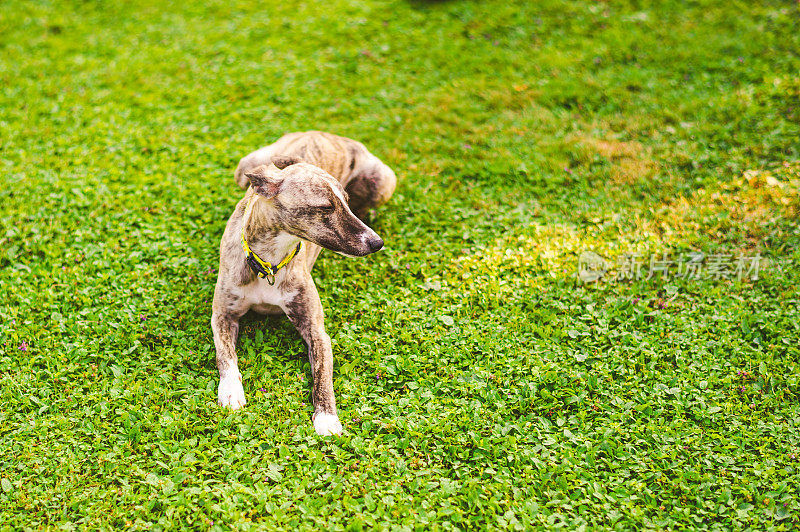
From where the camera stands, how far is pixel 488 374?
4.51m

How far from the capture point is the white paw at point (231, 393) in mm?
4164

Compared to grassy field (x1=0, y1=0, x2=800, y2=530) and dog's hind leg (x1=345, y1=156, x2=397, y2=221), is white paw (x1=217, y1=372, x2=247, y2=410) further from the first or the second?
dog's hind leg (x1=345, y1=156, x2=397, y2=221)

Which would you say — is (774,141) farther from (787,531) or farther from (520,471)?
(520,471)

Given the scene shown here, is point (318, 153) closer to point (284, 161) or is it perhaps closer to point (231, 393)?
point (284, 161)

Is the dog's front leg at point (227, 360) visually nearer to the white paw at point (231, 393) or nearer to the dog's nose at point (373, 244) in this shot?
the white paw at point (231, 393)

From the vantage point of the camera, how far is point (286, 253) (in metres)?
4.25

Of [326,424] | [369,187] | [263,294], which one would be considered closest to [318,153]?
[369,187]

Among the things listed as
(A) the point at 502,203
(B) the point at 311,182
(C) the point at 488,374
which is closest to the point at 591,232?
(A) the point at 502,203

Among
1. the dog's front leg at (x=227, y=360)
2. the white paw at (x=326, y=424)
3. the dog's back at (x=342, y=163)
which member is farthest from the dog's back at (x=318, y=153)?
the white paw at (x=326, y=424)

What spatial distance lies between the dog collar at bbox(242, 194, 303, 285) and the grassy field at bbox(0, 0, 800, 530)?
2.07 ft

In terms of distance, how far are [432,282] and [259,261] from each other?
5.62 feet

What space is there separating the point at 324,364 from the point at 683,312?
299 cm

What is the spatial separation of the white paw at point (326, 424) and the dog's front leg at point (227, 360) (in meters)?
0.54

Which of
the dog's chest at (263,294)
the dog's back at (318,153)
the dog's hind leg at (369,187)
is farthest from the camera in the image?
the dog's hind leg at (369,187)
